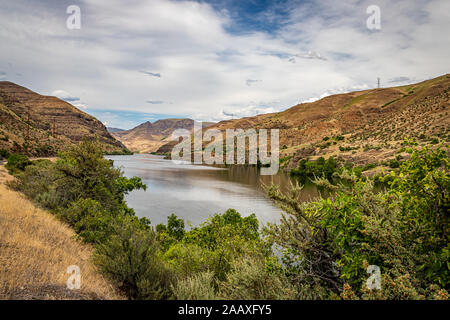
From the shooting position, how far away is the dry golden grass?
18.9 ft

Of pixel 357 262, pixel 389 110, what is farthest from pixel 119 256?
pixel 389 110

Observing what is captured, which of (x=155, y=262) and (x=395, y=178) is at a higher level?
(x=395, y=178)

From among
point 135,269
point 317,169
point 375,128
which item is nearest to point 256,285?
point 135,269

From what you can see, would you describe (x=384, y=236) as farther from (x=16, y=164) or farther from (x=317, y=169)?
(x=317, y=169)

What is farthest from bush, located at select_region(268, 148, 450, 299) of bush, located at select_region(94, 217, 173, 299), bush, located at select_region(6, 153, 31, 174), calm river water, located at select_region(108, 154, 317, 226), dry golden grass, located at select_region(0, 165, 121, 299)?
bush, located at select_region(6, 153, 31, 174)

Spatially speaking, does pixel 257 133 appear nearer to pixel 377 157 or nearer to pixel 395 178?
pixel 377 157

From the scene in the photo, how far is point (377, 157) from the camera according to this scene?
58562mm

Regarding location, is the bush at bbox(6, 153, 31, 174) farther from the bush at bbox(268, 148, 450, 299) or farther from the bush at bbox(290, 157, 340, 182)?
the bush at bbox(290, 157, 340, 182)

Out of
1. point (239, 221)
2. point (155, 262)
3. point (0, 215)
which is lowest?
point (239, 221)

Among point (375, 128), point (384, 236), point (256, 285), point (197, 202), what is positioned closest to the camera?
point (384, 236)

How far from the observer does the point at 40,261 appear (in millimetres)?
7332

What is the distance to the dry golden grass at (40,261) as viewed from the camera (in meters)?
5.77

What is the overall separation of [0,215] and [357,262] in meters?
12.6

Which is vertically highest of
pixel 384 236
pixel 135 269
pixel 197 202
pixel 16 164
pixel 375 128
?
→ pixel 375 128
